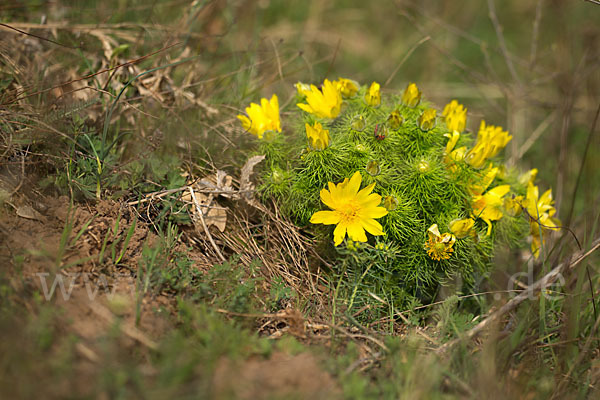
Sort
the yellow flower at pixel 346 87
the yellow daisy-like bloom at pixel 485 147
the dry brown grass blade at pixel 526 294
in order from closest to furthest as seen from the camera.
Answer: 1. the dry brown grass blade at pixel 526 294
2. the yellow daisy-like bloom at pixel 485 147
3. the yellow flower at pixel 346 87

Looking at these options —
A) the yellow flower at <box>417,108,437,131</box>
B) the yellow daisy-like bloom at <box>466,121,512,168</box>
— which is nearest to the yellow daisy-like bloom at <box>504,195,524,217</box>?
the yellow daisy-like bloom at <box>466,121,512,168</box>

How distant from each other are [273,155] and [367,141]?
45cm

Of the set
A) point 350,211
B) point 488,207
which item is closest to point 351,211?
point 350,211

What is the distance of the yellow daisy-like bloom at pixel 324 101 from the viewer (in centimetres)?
230

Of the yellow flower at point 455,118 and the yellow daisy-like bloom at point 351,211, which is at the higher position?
the yellow flower at point 455,118

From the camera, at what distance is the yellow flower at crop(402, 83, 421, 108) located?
7.51 feet

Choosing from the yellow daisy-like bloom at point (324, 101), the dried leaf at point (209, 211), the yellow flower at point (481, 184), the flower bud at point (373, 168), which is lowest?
the dried leaf at point (209, 211)

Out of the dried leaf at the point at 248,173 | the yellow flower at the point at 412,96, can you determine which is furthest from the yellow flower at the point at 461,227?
the dried leaf at the point at 248,173

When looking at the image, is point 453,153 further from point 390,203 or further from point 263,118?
point 263,118

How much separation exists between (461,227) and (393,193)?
31 cm

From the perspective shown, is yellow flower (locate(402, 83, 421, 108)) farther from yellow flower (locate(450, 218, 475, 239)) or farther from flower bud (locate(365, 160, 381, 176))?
yellow flower (locate(450, 218, 475, 239))

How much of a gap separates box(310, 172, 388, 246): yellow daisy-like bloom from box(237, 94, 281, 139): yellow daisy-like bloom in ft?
1.83

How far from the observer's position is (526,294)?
2.08m

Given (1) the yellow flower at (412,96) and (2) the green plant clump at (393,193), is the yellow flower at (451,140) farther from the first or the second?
(1) the yellow flower at (412,96)
